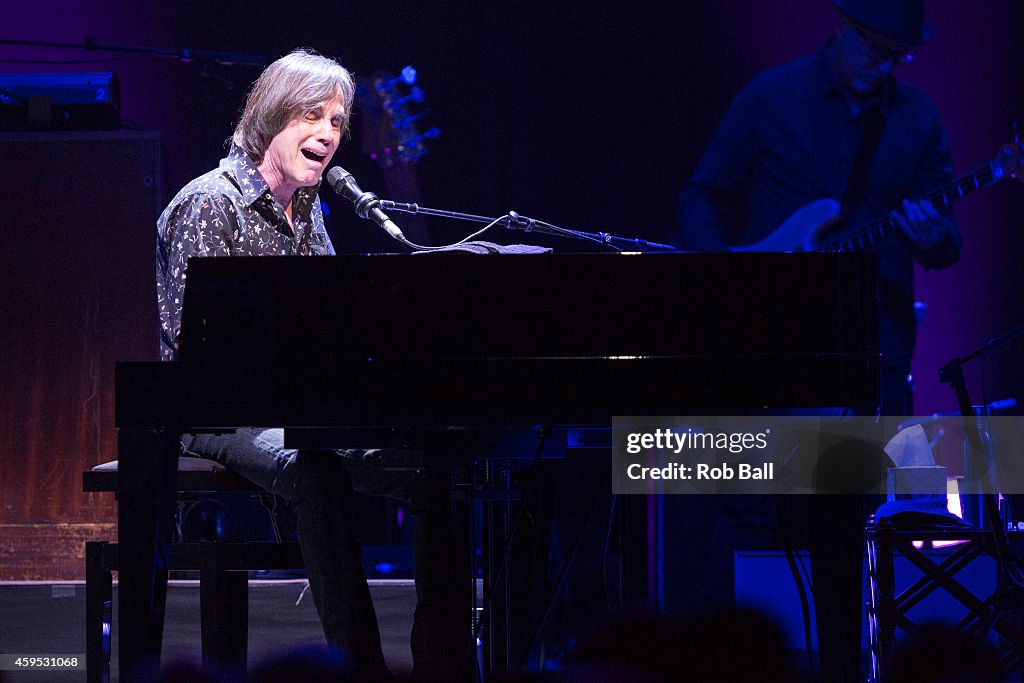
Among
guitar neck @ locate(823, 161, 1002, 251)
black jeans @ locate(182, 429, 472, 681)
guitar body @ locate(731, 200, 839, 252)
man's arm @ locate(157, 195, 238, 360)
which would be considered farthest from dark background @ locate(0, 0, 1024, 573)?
black jeans @ locate(182, 429, 472, 681)

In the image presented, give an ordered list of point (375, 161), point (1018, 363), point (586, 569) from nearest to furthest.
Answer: point (586, 569), point (1018, 363), point (375, 161)

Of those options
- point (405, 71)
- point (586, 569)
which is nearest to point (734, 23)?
point (405, 71)

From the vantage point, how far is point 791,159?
171 inches

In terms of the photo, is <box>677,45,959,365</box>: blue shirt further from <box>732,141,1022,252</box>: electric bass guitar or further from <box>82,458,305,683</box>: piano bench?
<box>82,458,305,683</box>: piano bench

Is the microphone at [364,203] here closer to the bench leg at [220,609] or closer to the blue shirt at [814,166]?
the bench leg at [220,609]

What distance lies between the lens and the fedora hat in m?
4.38

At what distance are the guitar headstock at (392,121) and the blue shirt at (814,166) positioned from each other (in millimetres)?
1095

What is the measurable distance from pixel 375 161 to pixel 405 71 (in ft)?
1.26

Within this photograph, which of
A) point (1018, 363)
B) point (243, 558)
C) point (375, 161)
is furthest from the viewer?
point (375, 161)

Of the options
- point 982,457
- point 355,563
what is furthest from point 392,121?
point 355,563

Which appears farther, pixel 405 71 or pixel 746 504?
pixel 405 71

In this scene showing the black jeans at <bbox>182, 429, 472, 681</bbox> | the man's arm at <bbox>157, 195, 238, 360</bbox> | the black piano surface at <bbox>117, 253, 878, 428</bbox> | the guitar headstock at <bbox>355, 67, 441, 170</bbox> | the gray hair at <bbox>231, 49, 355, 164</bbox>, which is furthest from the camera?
the guitar headstock at <bbox>355, 67, 441, 170</bbox>

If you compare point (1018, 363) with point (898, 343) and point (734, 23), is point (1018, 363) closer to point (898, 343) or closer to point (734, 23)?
point (898, 343)

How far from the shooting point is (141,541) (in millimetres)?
1746
